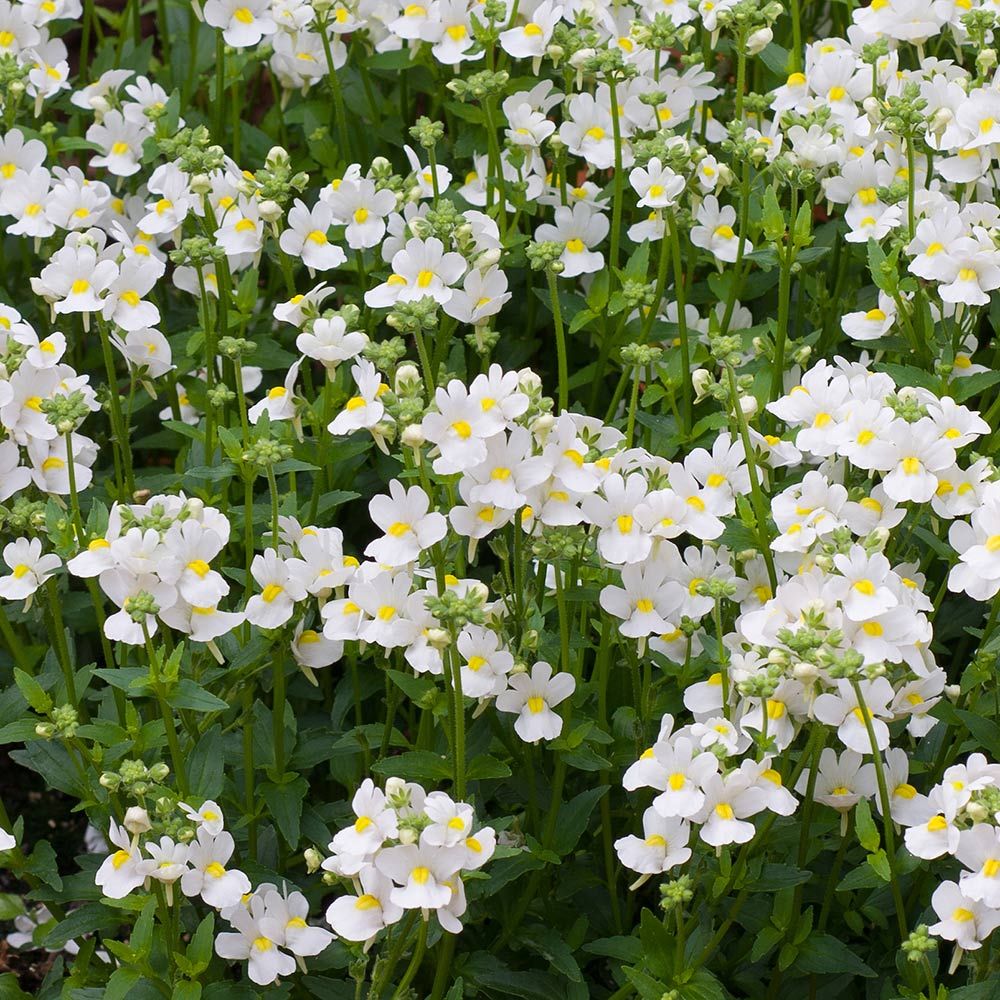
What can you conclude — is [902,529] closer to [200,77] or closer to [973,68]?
[973,68]

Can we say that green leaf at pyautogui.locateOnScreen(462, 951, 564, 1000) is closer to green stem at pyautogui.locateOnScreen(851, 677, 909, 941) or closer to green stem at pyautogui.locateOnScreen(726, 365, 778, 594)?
green stem at pyautogui.locateOnScreen(851, 677, 909, 941)

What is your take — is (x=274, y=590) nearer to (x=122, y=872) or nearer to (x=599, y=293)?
(x=122, y=872)

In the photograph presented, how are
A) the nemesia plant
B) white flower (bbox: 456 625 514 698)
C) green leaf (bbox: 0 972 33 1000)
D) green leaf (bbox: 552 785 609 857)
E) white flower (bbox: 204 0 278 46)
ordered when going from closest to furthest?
1. the nemesia plant
2. white flower (bbox: 456 625 514 698)
3. green leaf (bbox: 552 785 609 857)
4. green leaf (bbox: 0 972 33 1000)
5. white flower (bbox: 204 0 278 46)

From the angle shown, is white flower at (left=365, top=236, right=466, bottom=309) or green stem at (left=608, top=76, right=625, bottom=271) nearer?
white flower at (left=365, top=236, right=466, bottom=309)

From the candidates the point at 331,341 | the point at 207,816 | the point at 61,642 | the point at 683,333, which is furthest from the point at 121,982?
the point at 683,333

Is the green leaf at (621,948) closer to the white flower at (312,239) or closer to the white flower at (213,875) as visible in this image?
the white flower at (213,875)

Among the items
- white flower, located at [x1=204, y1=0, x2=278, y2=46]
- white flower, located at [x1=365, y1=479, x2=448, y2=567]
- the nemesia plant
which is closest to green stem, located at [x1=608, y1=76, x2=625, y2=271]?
the nemesia plant
